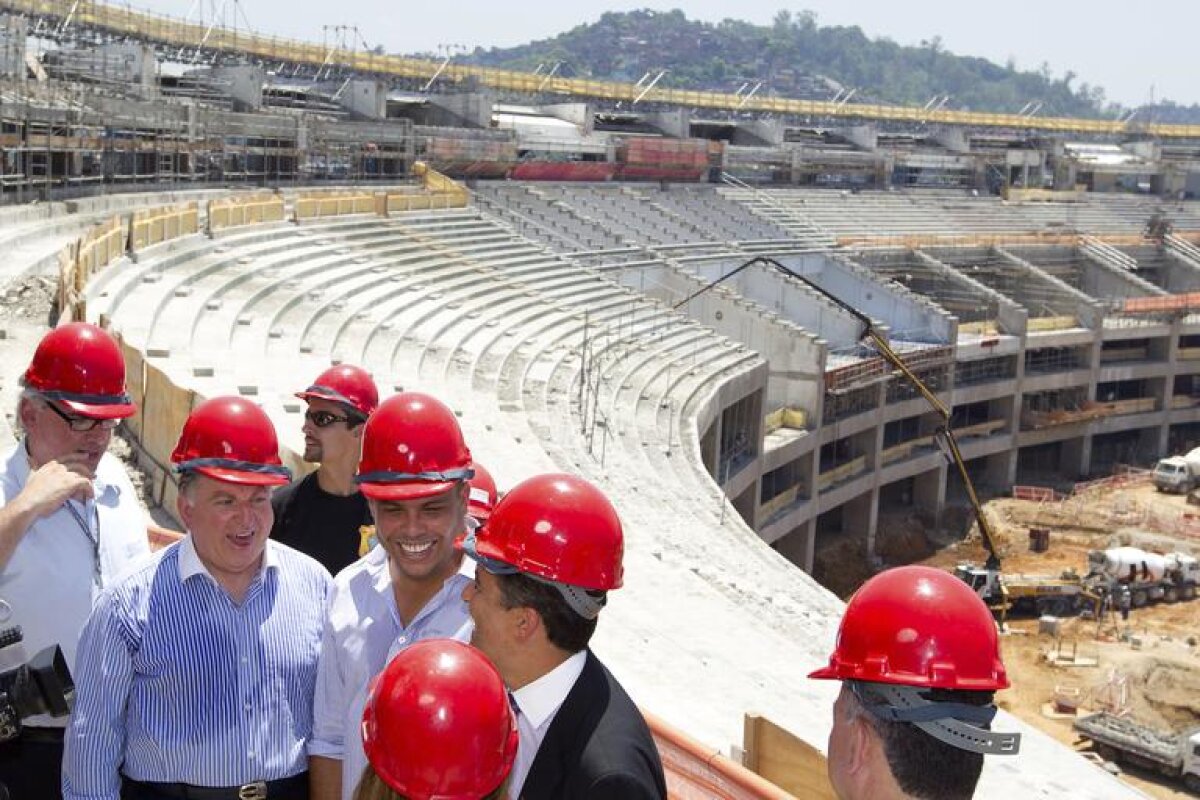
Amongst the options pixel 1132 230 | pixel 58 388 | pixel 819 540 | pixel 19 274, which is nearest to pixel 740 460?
pixel 819 540

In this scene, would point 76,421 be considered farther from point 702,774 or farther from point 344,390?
point 702,774

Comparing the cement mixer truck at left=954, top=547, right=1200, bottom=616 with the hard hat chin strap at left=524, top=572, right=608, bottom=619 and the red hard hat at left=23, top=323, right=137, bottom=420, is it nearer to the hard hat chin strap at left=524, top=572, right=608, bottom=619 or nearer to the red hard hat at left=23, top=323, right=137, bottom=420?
the red hard hat at left=23, top=323, right=137, bottom=420

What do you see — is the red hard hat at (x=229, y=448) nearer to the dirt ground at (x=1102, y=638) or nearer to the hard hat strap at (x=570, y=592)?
the hard hat strap at (x=570, y=592)

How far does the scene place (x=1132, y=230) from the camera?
56844 millimetres

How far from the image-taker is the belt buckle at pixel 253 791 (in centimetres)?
390

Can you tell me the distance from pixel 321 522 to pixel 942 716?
10.4ft

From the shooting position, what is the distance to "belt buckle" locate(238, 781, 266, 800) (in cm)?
390

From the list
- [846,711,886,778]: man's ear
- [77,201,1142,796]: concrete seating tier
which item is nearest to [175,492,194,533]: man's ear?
[846,711,886,778]: man's ear

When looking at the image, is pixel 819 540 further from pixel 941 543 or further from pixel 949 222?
pixel 949 222

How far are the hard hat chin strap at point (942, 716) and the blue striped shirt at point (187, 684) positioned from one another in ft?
6.36

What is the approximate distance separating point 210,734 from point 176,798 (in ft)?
0.71

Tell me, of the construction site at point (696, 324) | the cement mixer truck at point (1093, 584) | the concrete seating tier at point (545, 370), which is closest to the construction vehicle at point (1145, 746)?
the construction site at point (696, 324)

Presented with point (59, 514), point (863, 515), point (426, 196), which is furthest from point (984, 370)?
point (59, 514)

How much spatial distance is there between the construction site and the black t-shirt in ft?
4.68
